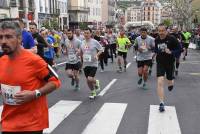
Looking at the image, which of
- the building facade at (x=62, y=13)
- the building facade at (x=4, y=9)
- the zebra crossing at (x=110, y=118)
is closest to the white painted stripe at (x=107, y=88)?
the zebra crossing at (x=110, y=118)

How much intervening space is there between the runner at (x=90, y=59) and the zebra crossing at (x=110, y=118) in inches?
26.3

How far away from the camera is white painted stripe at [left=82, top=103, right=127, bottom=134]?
752 centimetres

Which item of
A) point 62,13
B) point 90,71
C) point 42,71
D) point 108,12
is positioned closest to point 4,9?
point 62,13

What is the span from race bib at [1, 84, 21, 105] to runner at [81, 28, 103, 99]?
21.9 ft

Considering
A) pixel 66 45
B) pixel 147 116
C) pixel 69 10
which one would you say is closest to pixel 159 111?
pixel 147 116

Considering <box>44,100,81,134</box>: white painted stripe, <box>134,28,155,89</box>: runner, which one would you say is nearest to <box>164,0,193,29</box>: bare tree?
<box>134,28,155,89</box>: runner

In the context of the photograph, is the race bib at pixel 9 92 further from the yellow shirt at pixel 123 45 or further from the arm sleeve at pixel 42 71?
the yellow shirt at pixel 123 45

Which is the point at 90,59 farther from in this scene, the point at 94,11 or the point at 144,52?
the point at 94,11

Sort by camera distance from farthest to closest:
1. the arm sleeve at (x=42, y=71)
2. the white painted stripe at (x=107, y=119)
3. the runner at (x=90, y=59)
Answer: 1. the runner at (x=90, y=59)
2. the white painted stripe at (x=107, y=119)
3. the arm sleeve at (x=42, y=71)

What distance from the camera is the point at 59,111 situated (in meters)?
9.20

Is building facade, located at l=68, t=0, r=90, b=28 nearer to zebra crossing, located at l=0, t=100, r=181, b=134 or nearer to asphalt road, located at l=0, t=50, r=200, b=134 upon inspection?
asphalt road, located at l=0, t=50, r=200, b=134

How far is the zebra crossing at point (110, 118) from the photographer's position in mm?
7531

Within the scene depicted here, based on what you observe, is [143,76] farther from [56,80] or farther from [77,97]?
[56,80]

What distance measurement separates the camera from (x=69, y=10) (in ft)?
281
